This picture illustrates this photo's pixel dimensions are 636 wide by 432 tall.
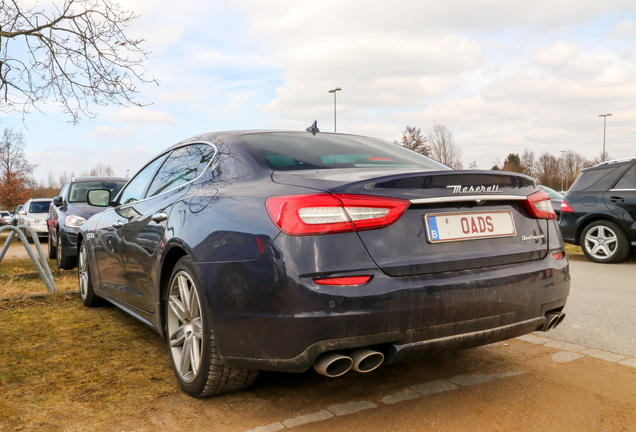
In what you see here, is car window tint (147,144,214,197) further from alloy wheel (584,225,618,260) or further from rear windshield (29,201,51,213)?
rear windshield (29,201,51,213)

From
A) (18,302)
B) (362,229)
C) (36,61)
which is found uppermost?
(36,61)

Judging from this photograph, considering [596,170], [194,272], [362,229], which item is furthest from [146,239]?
[596,170]

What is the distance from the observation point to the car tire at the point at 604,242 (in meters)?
8.91

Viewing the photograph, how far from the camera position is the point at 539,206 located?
309 centimetres

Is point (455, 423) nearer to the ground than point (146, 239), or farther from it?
nearer to the ground

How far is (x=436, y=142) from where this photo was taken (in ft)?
196

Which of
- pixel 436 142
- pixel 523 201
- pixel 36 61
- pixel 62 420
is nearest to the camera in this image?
pixel 62 420

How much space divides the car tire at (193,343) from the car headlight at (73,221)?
6.36 m

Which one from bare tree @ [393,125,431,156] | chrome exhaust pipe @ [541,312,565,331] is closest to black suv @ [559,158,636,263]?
chrome exhaust pipe @ [541,312,565,331]

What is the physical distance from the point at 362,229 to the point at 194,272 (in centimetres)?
97

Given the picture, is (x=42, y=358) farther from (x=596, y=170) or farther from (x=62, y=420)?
(x=596, y=170)

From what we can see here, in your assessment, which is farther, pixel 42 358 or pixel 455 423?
pixel 42 358

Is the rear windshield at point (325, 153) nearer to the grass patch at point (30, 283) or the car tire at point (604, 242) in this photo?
the grass patch at point (30, 283)

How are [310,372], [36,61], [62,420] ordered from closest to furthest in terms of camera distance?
1. [62,420]
2. [310,372]
3. [36,61]
